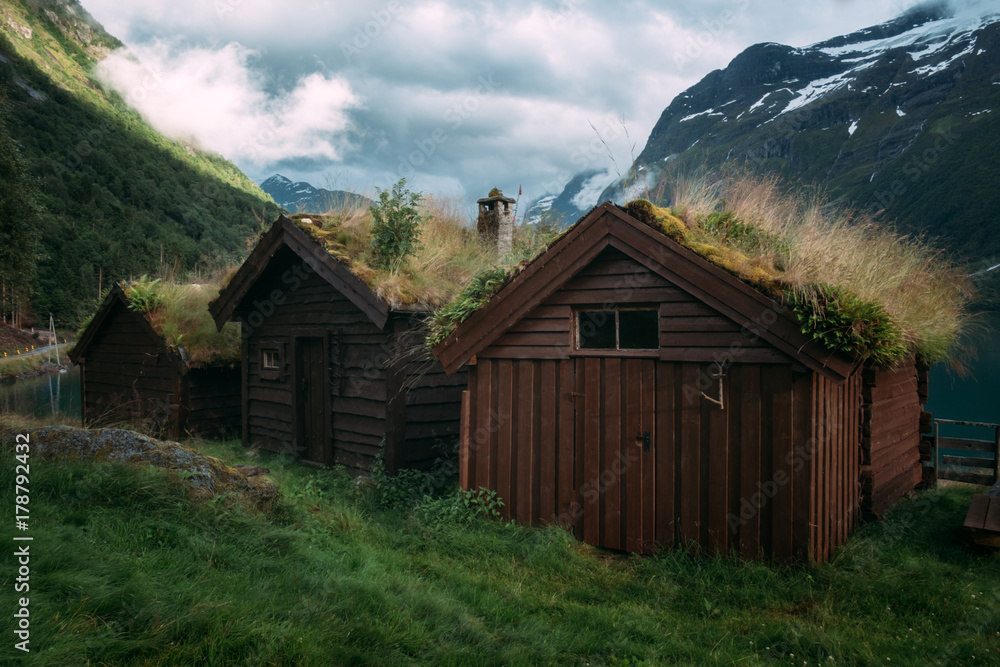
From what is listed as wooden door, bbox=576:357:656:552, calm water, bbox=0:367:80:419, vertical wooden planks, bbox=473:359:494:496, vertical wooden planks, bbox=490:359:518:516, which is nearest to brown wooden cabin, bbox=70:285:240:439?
vertical wooden planks, bbox=473:359:494:496

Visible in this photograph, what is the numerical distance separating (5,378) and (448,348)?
1849 inches

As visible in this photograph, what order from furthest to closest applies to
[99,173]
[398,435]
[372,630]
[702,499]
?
[99,173]
[398,435]
[702,499]
[372,630]

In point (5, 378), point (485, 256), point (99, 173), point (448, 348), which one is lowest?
point (5, 378)

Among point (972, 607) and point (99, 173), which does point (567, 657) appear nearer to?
point (972, 607)

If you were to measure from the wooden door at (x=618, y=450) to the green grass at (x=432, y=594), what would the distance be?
35 cm

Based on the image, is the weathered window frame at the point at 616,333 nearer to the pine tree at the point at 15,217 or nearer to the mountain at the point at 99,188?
the pine tree at the point at 15,217

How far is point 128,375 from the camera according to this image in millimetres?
14711

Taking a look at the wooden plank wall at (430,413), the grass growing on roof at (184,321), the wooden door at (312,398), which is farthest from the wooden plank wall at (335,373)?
the grass growing on roof at (184,321)

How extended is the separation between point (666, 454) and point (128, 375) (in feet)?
45.6

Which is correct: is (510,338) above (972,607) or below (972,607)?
above

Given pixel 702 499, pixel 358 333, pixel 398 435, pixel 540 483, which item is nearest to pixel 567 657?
pixel 702 499

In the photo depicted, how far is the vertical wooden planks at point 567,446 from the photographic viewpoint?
22.8ft

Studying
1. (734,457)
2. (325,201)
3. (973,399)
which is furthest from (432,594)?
(973,399)

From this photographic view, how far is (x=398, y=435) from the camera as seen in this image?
9.33 meters
